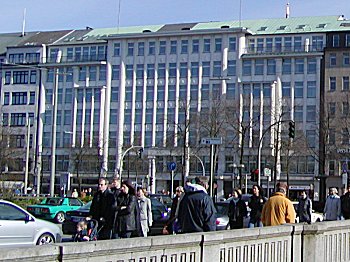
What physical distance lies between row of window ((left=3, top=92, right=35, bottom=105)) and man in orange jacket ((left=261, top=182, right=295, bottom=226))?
306 ft

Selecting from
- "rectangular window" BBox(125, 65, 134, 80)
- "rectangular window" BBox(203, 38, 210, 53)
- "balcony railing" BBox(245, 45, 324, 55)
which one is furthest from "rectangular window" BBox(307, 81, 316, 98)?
"rectangular window" BBox(125, 65, 134, 80)

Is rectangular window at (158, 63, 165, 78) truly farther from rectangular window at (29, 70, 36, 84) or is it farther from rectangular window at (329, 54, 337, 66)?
rectangular window at (329, 54, 337, 66)

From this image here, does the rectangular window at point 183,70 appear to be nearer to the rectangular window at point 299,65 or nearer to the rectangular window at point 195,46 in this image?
the rectangular window at point 195,46

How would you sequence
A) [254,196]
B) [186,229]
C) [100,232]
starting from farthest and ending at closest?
[254,196] → [100,232] → [186,229]

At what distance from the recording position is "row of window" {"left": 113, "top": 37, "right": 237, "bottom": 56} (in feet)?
313

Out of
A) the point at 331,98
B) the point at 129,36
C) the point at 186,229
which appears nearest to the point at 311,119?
the point at 331,98

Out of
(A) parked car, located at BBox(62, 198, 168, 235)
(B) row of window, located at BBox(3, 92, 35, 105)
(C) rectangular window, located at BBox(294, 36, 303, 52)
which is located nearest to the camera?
(A) parked car, located at BBox(62, 198, 168, 235)

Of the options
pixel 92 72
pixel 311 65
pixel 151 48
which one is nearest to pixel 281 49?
pixel 311 65

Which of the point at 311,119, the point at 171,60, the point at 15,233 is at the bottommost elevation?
the point at 15,233

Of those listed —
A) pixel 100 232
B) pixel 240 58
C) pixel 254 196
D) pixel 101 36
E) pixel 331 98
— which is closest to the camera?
pixel 100 232

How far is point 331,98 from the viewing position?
3469 inches

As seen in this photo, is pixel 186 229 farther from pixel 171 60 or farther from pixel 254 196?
pixel 171 60

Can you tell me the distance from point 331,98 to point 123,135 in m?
26.2

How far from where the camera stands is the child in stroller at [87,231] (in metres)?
13.9
